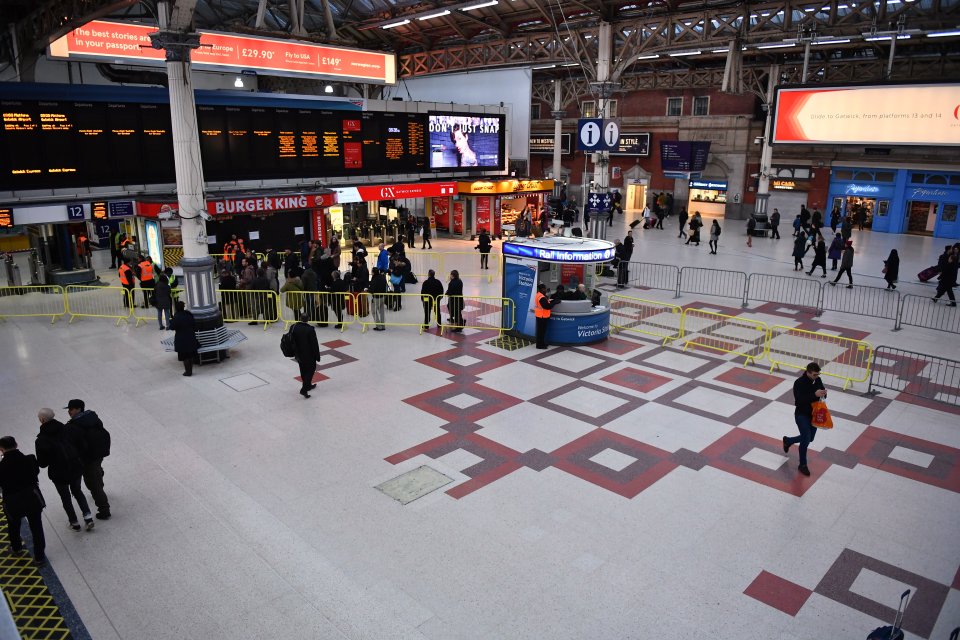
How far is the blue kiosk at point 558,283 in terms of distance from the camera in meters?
14.0

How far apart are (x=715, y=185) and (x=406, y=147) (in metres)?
22.3

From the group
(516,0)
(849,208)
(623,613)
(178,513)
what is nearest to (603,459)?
(623,613)

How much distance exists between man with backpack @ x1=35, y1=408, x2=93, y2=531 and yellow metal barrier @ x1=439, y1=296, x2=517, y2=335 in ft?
29.2

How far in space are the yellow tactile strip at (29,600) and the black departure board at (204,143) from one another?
15.5 m

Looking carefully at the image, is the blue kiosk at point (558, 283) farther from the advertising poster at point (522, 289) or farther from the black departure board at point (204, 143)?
the black departure board at point (204, 143)

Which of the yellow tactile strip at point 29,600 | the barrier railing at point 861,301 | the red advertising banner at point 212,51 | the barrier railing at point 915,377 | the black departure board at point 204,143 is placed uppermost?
the red advertising banner at point 212,51

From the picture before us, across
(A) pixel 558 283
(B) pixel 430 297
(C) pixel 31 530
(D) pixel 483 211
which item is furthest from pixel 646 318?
(D) pixel 483 211

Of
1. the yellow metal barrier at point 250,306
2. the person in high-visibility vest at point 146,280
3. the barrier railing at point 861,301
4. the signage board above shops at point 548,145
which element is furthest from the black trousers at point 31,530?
the signage board above shops at point 548,145

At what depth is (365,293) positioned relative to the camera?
16203 millimetres

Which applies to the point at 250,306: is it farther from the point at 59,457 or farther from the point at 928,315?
the point at 928,315

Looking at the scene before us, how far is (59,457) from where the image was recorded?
693 cm

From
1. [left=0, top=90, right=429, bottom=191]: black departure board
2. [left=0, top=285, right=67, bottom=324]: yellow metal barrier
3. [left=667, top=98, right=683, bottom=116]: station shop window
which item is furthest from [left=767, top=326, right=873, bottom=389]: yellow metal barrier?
[left=667, top=98, right=683, bottom=116]: station shop window

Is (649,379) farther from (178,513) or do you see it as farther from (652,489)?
(178,513)

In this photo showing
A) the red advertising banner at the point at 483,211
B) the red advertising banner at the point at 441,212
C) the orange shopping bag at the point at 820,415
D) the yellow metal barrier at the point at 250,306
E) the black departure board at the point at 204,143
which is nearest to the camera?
the orange shopping bag at the point at 820,415
